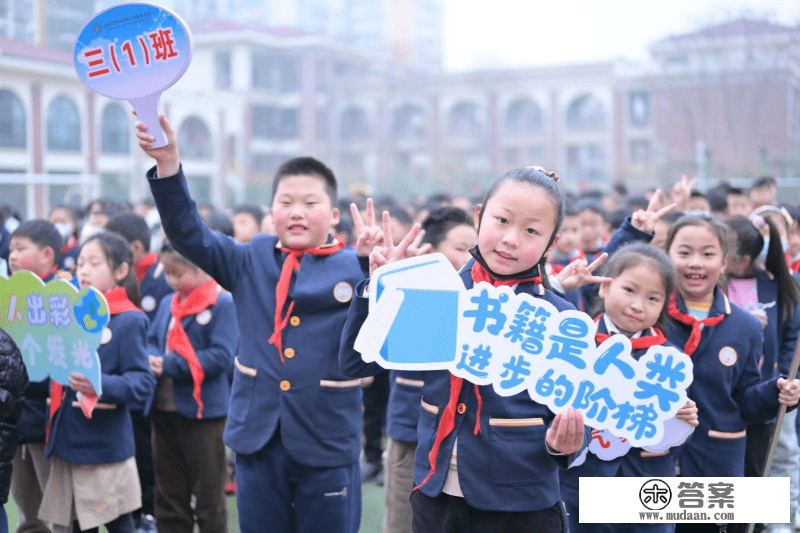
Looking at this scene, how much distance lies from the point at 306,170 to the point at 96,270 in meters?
1.14

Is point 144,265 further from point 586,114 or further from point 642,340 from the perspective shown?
point 586,114

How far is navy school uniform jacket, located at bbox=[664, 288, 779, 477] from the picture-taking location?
2617mm

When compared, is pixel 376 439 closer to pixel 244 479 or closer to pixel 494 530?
pixel 244 479

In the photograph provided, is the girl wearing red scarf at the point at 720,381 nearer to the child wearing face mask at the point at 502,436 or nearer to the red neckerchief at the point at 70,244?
the child wearing face mask at the point at 502,436

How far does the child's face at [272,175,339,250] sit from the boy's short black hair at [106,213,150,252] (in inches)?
82.0

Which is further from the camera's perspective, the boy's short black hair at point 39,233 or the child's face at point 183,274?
the boy's short black hair at point 39,233

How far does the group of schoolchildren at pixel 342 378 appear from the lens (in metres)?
1.78

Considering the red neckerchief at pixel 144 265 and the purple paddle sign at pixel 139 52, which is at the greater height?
the purple paddle sign at pixel 139 52

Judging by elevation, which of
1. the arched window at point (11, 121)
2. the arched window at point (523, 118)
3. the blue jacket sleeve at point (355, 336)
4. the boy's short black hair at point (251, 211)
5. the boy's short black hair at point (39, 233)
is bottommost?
the blue jacket sleeve at point (355, 336)

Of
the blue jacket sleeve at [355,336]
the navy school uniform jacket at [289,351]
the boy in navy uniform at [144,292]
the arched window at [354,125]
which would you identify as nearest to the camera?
the blue jacket sleeve at [355,336]

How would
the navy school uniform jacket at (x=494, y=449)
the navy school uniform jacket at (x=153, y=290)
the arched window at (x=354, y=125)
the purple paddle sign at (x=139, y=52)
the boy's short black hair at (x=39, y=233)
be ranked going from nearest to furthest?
the navy school uniform jacket at (x=494, y=449)
the purple paddle sign at (x=139, y=52)
the boy's short black hair at (x=39, y=233)
the navy school uniform jacket at (x=153, y=290)
the arched window at (x=354, y=125)

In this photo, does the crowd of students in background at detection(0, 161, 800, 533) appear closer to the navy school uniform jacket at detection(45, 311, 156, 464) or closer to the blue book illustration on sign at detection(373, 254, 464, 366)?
the navy school uniform jacket at detection(45, 311, 156, 464)

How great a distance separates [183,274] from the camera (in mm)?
3453

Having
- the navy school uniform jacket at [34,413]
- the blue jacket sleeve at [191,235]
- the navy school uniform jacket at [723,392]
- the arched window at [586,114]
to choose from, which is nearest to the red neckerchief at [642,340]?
the navy school uniform jacket at [723,392]
